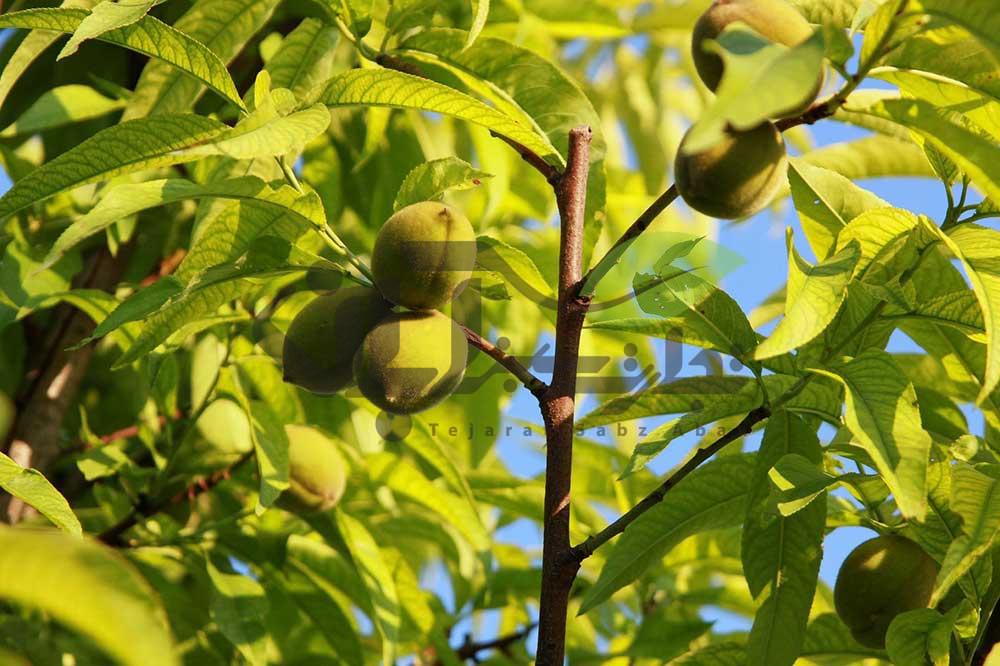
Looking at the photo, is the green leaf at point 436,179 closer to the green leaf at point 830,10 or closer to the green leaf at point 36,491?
the green leaf at point 830,10

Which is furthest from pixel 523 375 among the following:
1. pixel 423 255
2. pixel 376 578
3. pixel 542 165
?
pixel 376 578

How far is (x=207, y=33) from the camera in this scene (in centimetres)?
201

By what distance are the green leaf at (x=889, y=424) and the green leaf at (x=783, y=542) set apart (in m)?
0.23

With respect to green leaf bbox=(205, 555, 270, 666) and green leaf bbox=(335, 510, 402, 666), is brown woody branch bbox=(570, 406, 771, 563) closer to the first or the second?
green leaf bbox=(335, 510, 402, 666)

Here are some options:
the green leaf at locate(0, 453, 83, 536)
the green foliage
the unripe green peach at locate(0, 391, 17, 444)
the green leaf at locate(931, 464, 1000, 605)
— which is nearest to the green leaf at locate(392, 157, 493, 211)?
the green foliage

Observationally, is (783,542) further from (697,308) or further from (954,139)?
(954,139)

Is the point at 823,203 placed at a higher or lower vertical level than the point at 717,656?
higher

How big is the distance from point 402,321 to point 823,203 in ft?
2.10

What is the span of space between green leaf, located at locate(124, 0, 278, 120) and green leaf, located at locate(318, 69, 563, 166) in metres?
0.59

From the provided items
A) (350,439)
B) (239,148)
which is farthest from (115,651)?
(350,439)

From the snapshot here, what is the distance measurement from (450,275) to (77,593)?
103cm

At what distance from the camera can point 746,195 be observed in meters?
1.45

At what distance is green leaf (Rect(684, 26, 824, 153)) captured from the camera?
949mm

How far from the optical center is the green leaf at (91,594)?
638 mm
